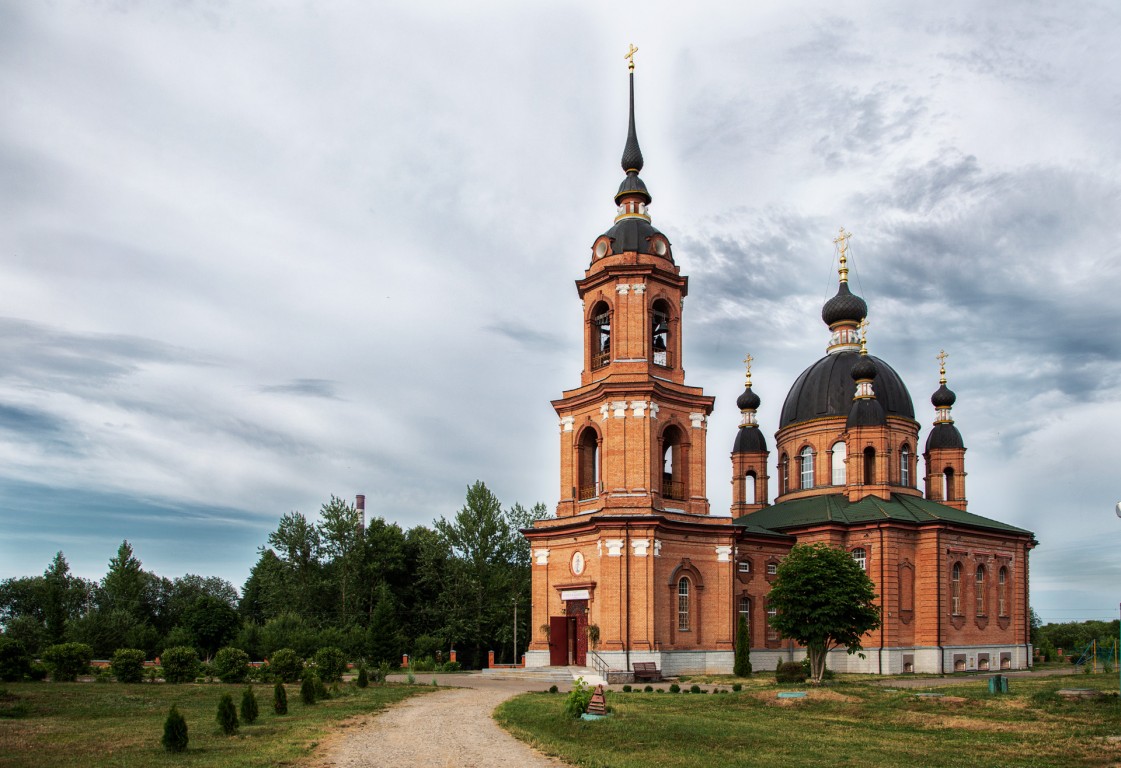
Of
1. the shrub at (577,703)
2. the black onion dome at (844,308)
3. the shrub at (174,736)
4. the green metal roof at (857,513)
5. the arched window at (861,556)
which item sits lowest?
the shrub at (577,703)

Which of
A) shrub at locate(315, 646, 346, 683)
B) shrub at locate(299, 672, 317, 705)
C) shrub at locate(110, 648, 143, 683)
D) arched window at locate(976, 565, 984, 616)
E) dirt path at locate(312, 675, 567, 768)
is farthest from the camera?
arched window at locate(976, 565, 984, 616)

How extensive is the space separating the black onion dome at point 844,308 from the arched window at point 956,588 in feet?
51.9

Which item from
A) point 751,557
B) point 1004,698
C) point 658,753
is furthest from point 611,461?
point 658,753

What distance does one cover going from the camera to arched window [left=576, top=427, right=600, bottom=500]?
4234 centimetres

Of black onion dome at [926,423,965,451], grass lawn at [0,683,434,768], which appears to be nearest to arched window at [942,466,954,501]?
black onion dome at [926,423,965,451]

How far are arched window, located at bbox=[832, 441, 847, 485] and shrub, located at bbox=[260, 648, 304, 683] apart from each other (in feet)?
100

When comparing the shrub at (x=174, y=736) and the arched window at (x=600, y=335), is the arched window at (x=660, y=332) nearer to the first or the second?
the arched window at (x=600, y=335)

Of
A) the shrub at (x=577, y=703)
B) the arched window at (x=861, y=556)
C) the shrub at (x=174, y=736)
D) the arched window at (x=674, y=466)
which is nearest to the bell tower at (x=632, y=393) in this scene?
the arched window at (x=674, y=466)

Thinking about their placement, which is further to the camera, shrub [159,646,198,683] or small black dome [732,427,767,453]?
small black dome [732,427,767,453]

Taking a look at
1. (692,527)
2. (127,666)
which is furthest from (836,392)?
(127,666)

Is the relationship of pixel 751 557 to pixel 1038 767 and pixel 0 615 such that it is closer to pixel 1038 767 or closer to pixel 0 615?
pixel 1038 767

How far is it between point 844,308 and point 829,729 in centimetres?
3868

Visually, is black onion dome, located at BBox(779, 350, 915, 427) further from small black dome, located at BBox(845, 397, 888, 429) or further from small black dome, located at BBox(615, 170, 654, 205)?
small black dome, located at BBox(615, 170, 654, 205)

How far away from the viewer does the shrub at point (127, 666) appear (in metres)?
33.8
